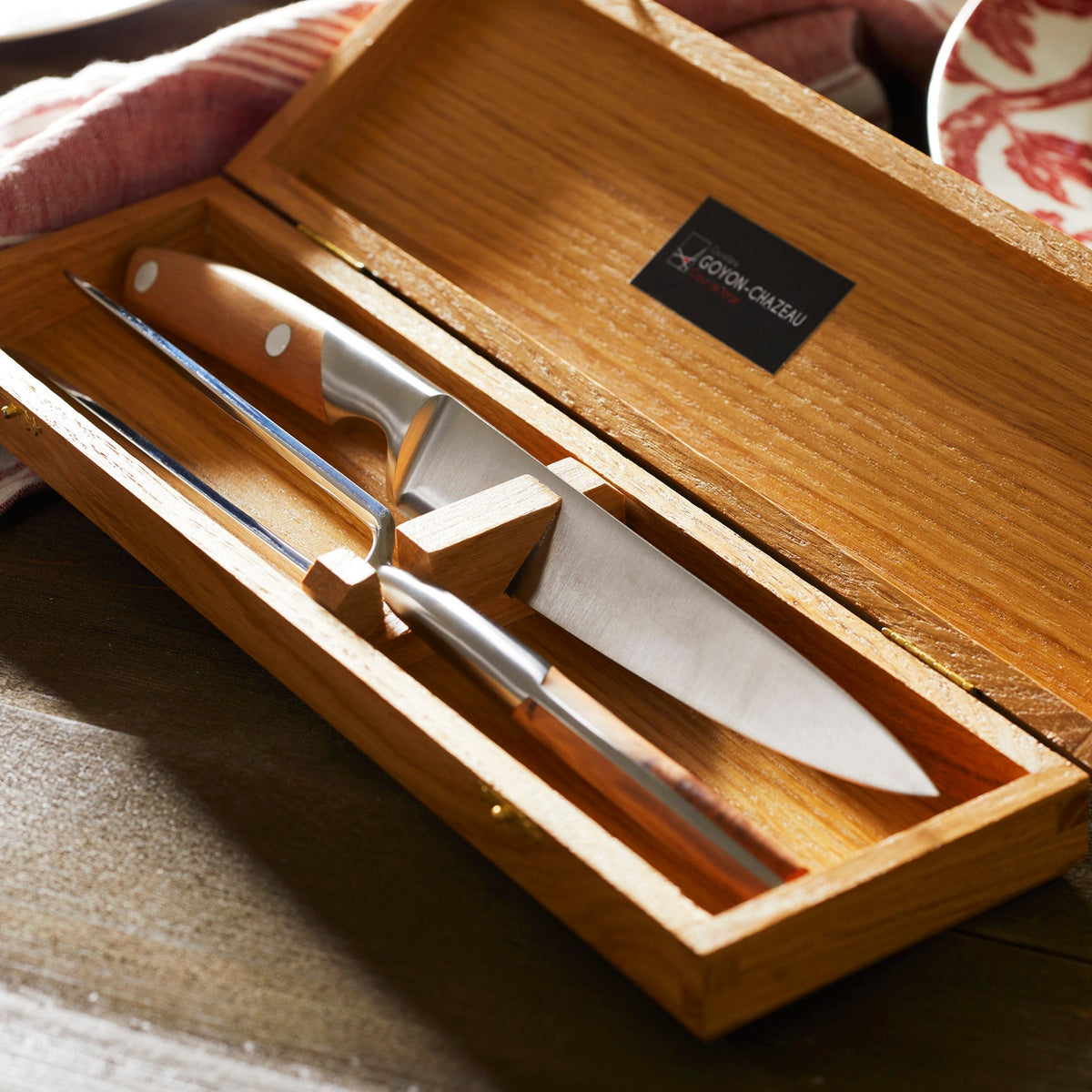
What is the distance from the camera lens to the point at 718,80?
63 centimetres

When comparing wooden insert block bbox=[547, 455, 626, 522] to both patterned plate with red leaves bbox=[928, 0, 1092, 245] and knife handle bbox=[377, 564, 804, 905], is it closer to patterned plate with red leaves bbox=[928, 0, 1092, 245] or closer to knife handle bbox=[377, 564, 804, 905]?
knife handle bbox=[377, 564, 804, 905]

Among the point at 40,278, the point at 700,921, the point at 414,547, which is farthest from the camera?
the point at 40,278

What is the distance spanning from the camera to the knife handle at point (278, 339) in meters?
0.56

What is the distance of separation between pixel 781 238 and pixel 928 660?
240 millimetres

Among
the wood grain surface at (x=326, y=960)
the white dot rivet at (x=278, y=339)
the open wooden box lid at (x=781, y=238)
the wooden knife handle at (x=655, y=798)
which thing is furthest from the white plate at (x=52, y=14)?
the wooden knife handle at (x=655, y=798)

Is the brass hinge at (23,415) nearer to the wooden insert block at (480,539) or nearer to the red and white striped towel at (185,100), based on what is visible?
the red and white striped towel at (185,100)

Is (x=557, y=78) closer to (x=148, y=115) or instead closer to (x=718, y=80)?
(x=718, y=80)

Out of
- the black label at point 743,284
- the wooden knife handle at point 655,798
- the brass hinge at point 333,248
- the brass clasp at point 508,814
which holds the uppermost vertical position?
the black label at point 743,284

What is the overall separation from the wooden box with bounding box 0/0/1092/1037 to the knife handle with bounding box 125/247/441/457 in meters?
0.02

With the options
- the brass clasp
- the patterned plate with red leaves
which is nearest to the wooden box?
the brass clasp

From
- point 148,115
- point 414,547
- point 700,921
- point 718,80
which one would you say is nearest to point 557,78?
point 718,80

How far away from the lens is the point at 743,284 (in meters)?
0.59

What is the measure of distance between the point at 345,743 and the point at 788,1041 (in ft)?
0.69

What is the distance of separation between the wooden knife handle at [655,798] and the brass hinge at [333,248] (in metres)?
0.29
